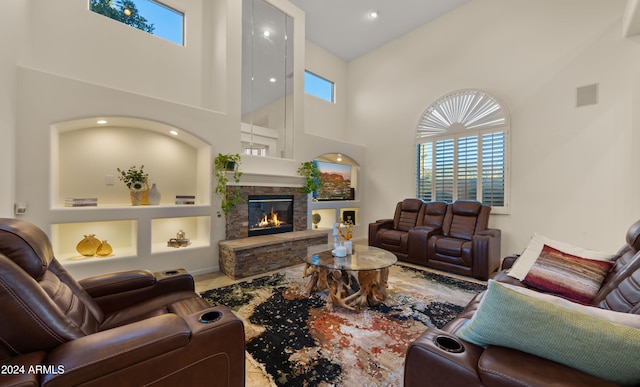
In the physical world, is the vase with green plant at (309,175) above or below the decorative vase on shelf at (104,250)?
above

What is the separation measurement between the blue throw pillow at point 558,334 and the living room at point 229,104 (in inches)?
146

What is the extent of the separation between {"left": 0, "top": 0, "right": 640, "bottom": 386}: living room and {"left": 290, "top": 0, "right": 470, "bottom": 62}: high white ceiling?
0.29 meters

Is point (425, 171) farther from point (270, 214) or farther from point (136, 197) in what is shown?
point (136, 197)

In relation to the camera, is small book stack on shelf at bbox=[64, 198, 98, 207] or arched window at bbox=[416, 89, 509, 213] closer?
small book stack on shelf at bbox=[64, 198, 98, 207]

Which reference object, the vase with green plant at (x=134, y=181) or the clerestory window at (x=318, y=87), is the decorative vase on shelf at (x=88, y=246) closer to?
the vase with green plant at (x=134, y=181)

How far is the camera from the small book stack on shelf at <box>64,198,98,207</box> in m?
3.09

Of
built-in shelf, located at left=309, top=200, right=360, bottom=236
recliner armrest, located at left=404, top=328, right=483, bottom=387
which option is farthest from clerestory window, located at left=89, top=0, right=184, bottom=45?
recliner armrest, located at left=404, top=328, right=483, bottom=387

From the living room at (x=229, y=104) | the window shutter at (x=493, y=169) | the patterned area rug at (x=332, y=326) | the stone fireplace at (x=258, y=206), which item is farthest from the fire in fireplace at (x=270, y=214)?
the window shutter at (x=493, y=169)

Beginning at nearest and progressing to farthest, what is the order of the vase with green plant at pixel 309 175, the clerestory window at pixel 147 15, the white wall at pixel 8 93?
the white wall at pixel 8 93, the clerestory window at pixel 147 15, the vase with green plant at pixel 309 175

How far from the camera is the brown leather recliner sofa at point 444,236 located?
11.9ft

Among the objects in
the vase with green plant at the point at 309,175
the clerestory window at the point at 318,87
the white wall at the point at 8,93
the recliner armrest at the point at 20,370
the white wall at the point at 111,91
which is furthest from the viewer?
the clerestory window at the point at 318,87

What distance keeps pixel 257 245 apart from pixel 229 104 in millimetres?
2276

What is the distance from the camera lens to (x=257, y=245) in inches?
147

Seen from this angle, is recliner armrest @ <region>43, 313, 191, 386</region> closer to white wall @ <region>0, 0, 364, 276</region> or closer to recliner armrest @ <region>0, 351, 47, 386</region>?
recliner armrest @ <region>0, 351, 47, 386</region>
